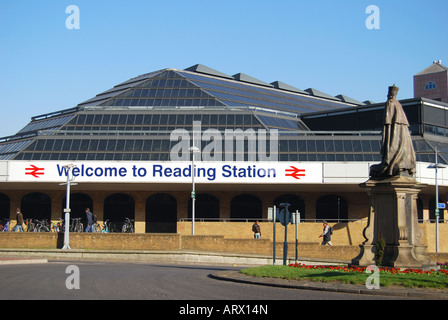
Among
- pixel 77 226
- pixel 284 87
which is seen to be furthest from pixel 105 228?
pixel 284 87

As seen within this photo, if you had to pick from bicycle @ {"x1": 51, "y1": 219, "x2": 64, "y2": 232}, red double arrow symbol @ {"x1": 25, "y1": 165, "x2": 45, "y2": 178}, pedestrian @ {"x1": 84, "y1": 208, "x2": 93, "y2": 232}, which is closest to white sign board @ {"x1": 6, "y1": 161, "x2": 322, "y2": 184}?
red double arrow symbol @ {"x1": 25, "y1": 165, "x2": 45, "y2": 178}

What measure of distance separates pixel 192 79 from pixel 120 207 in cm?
1829

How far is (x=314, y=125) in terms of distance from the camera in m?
60.0

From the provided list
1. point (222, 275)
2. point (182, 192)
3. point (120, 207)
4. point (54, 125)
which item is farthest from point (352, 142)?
point (222, 275)

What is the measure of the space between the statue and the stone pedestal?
35cm

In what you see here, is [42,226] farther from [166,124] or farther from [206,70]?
[206,70]

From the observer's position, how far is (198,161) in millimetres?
45531

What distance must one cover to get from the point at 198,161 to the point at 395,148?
974 inches

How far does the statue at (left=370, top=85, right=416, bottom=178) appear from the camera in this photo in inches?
864

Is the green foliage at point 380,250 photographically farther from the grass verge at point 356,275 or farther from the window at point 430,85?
the window at point 430,85

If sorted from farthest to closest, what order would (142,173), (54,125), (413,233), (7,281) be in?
(54,125), (142,173), (413,233), (7,281)

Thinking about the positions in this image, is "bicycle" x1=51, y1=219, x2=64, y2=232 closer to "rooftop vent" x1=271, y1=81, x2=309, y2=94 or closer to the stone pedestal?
the stone pedestal

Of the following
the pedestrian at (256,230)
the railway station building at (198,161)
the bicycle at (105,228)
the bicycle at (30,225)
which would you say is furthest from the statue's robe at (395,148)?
the bicycle at (30,225)
